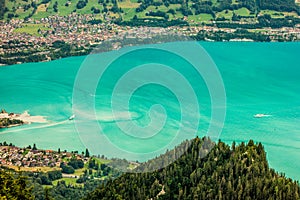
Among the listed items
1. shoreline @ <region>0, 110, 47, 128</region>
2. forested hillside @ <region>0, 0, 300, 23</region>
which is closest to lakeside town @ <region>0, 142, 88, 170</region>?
shoreline @ <region>0, 110, 47, 128</region>

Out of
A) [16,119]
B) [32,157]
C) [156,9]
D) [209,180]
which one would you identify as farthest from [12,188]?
[156,9]

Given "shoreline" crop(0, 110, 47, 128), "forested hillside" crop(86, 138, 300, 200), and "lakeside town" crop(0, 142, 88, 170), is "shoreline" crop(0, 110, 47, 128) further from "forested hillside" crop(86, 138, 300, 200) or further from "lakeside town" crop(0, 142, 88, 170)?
"forested hillside" crop(86, 138, 300, 200)

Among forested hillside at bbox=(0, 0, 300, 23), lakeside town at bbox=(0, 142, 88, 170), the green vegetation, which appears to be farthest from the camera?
forested hillside at bbox=(0, 0, 300, 23)

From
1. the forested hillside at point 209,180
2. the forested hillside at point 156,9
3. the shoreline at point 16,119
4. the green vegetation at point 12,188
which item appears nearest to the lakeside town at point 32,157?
the shoreline at point 16,119

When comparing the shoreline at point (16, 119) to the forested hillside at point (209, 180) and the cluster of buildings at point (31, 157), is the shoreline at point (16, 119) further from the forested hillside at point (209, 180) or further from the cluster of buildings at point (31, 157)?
Result: the forested hillside at point (209, 180)

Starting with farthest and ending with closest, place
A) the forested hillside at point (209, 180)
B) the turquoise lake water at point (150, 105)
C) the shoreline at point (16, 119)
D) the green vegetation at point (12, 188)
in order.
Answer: the shoreline at point (16, 119) < the turquoise lake water at point (150, 105) < the forested hillside at point (209, 180) < the green vegetation at point (12, 188)

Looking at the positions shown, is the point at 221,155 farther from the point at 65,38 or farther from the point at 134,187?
the point at 65,38

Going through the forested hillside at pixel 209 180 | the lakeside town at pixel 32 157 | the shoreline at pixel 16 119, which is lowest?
the shoreline at pixel 16 119
